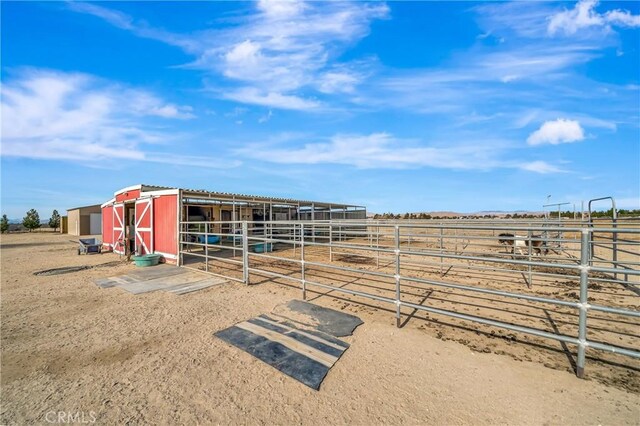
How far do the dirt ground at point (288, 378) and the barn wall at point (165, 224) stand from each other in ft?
15.4

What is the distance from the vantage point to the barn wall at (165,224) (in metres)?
8.80

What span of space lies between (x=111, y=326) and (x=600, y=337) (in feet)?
22.6

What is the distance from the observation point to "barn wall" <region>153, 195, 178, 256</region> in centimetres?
880

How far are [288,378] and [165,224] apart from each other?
27.7 feet

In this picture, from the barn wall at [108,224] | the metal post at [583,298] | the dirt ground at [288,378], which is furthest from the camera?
the barn wall at [108,224]

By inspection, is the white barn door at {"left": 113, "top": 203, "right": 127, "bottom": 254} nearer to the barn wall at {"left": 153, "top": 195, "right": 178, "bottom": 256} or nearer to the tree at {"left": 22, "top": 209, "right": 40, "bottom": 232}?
the barn wall at {"left": 153, "top": 195, "right": 178, "bottom": 256}

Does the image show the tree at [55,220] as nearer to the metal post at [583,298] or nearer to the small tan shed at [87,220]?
the small tan shed at [87,220]

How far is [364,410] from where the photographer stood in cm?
218

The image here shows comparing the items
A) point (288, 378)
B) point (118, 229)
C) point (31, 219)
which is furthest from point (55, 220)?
point (288, 378)

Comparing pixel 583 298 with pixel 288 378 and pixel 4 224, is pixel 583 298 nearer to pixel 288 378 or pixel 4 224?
pixel 288 378

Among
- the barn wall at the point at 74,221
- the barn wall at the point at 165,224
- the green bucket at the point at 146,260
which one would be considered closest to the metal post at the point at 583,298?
the barn wall at the point at 165,224

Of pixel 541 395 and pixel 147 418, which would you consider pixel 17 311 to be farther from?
pixel 541 395

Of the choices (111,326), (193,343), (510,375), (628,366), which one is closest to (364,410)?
(510,375)

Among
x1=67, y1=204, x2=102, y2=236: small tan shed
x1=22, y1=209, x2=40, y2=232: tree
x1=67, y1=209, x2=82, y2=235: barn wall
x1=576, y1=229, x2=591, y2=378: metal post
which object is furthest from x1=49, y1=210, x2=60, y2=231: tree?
x1=576, y1=229, x2=591, y2=378: metal post
